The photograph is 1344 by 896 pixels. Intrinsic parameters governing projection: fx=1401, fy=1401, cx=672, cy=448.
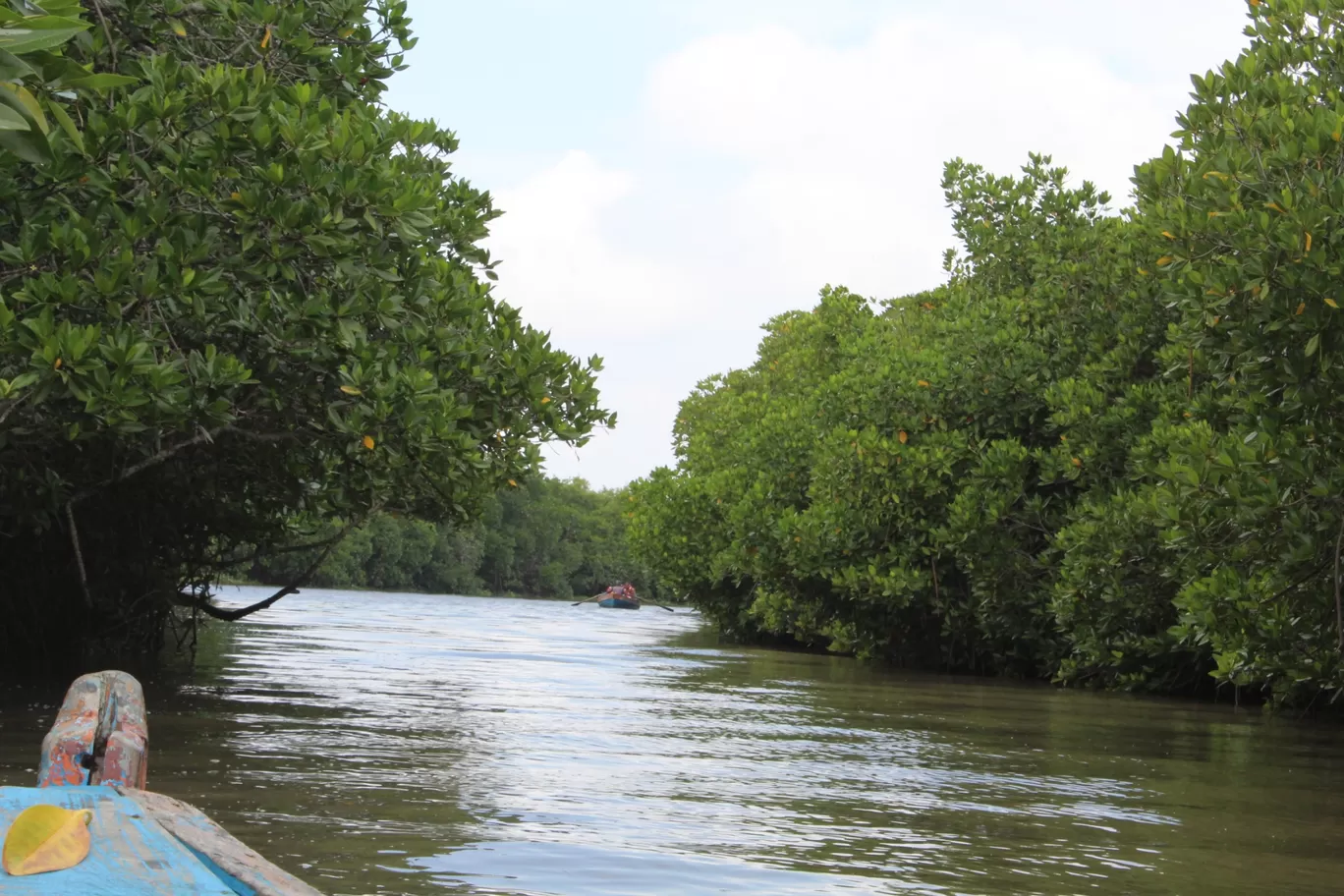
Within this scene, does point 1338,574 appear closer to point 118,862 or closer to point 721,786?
point 721,786

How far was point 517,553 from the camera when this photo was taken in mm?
91562

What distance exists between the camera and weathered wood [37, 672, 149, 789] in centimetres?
344

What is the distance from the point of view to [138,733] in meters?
3.59

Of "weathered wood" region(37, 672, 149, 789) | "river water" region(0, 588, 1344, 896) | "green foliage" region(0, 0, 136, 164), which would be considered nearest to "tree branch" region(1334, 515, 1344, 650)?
"river water" region(0, 588, 1344, 896)

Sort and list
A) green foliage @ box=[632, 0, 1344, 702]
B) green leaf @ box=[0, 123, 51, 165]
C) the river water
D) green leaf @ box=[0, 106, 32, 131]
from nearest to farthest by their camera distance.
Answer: green leaf @ box=[0, 106, 32, 131], green leaf @ box=[0, 123, 51, 165], the river water, green foliage @ box=[632, 0, 1344, 702]

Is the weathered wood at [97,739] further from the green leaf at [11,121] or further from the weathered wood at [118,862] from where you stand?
the green leaf at [11,121]

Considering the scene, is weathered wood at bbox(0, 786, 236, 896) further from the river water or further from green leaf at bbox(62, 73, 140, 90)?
the river water

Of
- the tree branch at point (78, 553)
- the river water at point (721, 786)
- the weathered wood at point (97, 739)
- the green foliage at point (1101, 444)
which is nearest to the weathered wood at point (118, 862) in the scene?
the weathered wood at point (97, 739)

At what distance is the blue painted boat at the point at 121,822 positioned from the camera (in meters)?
2.62

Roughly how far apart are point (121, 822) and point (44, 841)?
0.27 meters

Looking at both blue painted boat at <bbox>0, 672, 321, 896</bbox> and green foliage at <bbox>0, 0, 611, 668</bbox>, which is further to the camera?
green foliage at <bbox>0, 0, 611, 668</bbox>

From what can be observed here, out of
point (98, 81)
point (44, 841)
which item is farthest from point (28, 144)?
point (44, 841)

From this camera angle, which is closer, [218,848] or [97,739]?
[218,848]

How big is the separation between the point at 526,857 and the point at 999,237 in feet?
53.5
